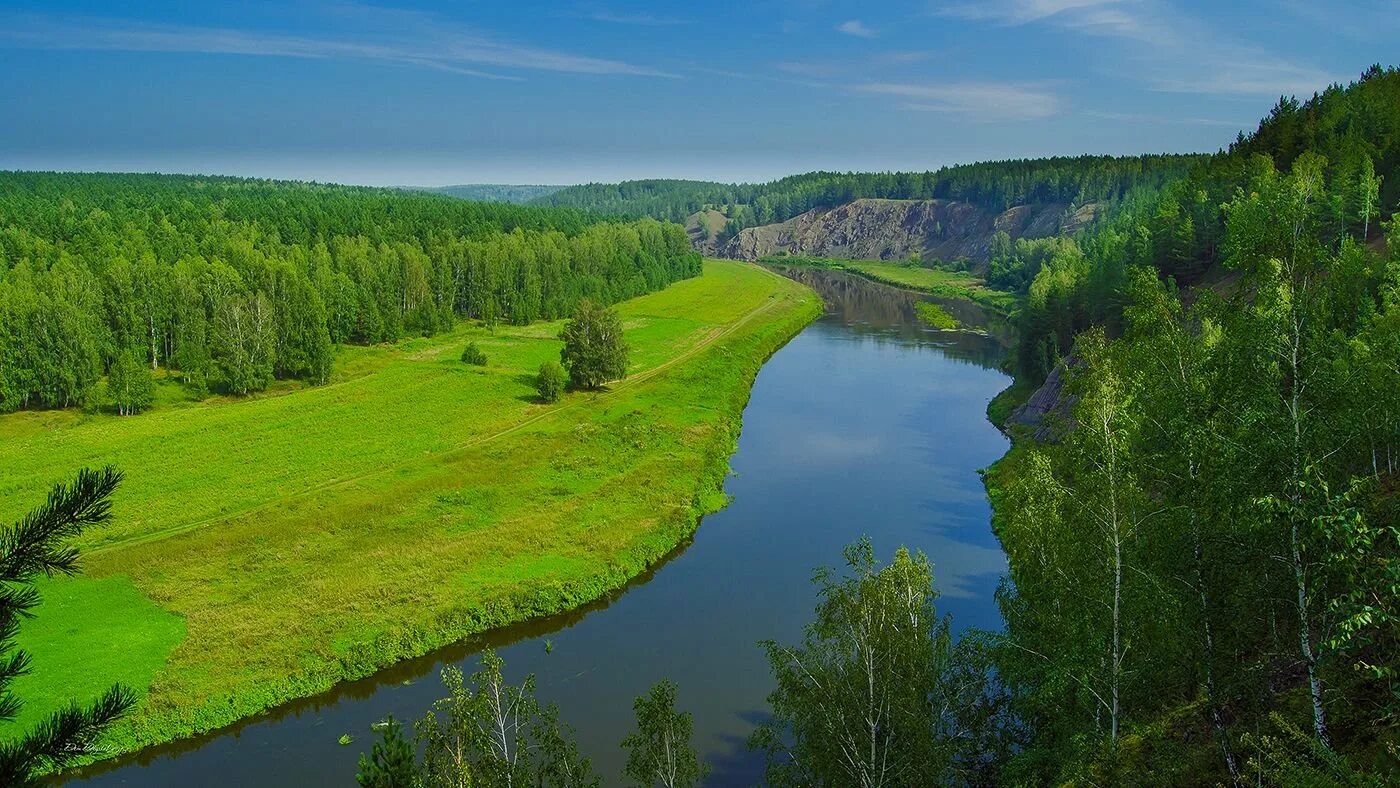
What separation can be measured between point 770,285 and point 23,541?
495ft

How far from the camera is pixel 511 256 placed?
11638 centimetres

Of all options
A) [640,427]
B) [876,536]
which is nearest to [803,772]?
[876,536]

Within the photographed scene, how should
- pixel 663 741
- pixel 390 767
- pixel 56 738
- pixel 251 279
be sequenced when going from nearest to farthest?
pixel 56 738, pixel 390 767, pixel 663 741, pixel 251 279

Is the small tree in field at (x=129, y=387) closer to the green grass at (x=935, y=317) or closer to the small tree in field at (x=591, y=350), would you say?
the small tree in field at (x=591, y=350)

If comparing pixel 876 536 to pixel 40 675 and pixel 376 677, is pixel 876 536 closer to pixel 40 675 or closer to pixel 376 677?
pixel 376 677

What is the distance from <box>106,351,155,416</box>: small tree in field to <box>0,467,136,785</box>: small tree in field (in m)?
66.3

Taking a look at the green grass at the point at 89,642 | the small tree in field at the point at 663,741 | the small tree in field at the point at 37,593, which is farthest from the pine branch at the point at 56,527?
the green grass at the point at 89,642

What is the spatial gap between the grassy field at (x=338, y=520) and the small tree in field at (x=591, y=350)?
75.0 inches

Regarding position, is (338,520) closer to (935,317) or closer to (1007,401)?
(1007,401)

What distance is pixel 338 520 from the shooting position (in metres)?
43.0

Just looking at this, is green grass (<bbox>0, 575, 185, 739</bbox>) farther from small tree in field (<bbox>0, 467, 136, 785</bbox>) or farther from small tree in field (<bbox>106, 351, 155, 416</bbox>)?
small tree in field (<bbox>106, 351, 155, 416</bbox>)

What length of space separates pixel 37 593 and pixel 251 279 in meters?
87.9

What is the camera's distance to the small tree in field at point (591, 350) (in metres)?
71.2

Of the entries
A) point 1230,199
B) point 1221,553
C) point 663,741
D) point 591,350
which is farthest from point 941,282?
point 1221,553
